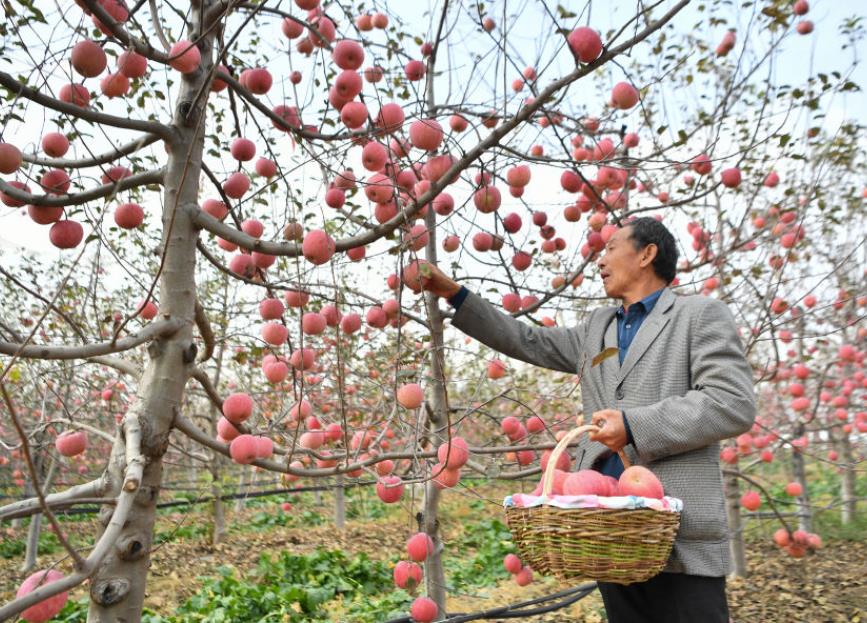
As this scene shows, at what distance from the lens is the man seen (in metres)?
1.71

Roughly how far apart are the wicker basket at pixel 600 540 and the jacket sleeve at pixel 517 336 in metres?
0.94

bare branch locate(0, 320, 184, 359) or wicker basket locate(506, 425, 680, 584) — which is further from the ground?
bare branch locate(0, 320, 184, 359)

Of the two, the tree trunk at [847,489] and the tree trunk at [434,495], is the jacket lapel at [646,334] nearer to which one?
the tree trunk at [434,495]

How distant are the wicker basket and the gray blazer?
265 millimetres

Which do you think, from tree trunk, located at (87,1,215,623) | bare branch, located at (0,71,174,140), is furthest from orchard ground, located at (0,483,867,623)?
bare branch, located at (0,71,174,140)

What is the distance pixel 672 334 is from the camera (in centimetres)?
194

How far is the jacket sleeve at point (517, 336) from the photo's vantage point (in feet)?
7.96

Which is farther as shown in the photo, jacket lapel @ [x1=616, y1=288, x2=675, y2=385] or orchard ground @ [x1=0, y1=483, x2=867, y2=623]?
orchard ground @ [x1=0, y1=483, x2=867, y2=623]

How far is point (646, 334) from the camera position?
6.50 feet

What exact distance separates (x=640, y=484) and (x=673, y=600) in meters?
0.48

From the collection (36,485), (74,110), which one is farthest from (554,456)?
(74,110)

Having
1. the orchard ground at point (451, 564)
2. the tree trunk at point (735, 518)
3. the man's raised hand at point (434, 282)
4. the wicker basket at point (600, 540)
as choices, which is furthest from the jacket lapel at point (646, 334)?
the tree trunk at point (735, 518)

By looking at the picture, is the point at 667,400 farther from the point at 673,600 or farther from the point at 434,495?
the point at 434,495

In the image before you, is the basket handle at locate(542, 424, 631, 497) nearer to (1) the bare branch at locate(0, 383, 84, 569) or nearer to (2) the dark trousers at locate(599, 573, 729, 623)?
(2) the dark trousers at locate(599, 573, 729, 623)
